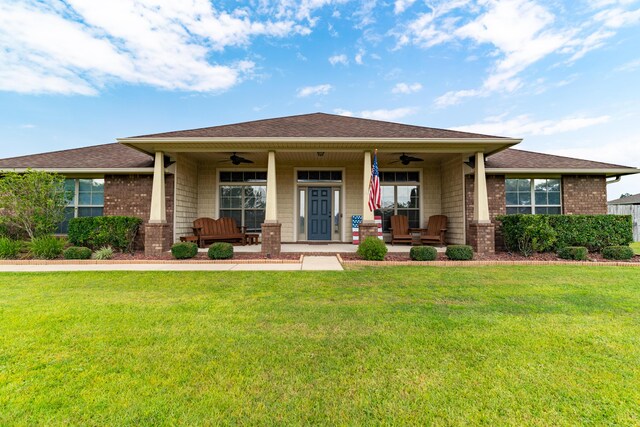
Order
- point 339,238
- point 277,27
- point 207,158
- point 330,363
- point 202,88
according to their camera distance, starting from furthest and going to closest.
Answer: point 202,88 < point 277,27 < point 339,238 < point 207,158 < point 330,363

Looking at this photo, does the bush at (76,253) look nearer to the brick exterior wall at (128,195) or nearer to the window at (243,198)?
the brick exterior wall at (128,195)

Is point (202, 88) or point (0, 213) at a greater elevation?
point (202, 88)

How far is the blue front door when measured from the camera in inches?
442

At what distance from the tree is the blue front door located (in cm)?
757

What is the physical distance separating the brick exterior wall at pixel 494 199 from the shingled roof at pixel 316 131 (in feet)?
5.38

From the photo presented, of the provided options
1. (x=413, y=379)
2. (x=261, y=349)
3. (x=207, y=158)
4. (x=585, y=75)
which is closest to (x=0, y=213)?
(x=207, y=158)

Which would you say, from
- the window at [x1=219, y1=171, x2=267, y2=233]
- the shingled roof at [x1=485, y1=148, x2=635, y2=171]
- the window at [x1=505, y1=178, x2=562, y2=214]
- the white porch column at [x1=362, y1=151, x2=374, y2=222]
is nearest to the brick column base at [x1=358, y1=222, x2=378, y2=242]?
the white porch column at [x1=362, y1=151, x2=374, y2=222]

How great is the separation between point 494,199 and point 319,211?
5777mm

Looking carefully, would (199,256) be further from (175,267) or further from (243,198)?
(243,198)

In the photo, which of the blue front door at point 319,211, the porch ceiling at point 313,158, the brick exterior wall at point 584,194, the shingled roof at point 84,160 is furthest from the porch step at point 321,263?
the brick exterior wall at point 584,194

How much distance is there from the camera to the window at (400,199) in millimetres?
11328

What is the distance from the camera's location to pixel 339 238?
11.2 metres

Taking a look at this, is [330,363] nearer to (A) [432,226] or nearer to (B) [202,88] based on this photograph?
(A) [432,226]

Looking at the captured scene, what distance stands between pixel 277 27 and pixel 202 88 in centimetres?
626
